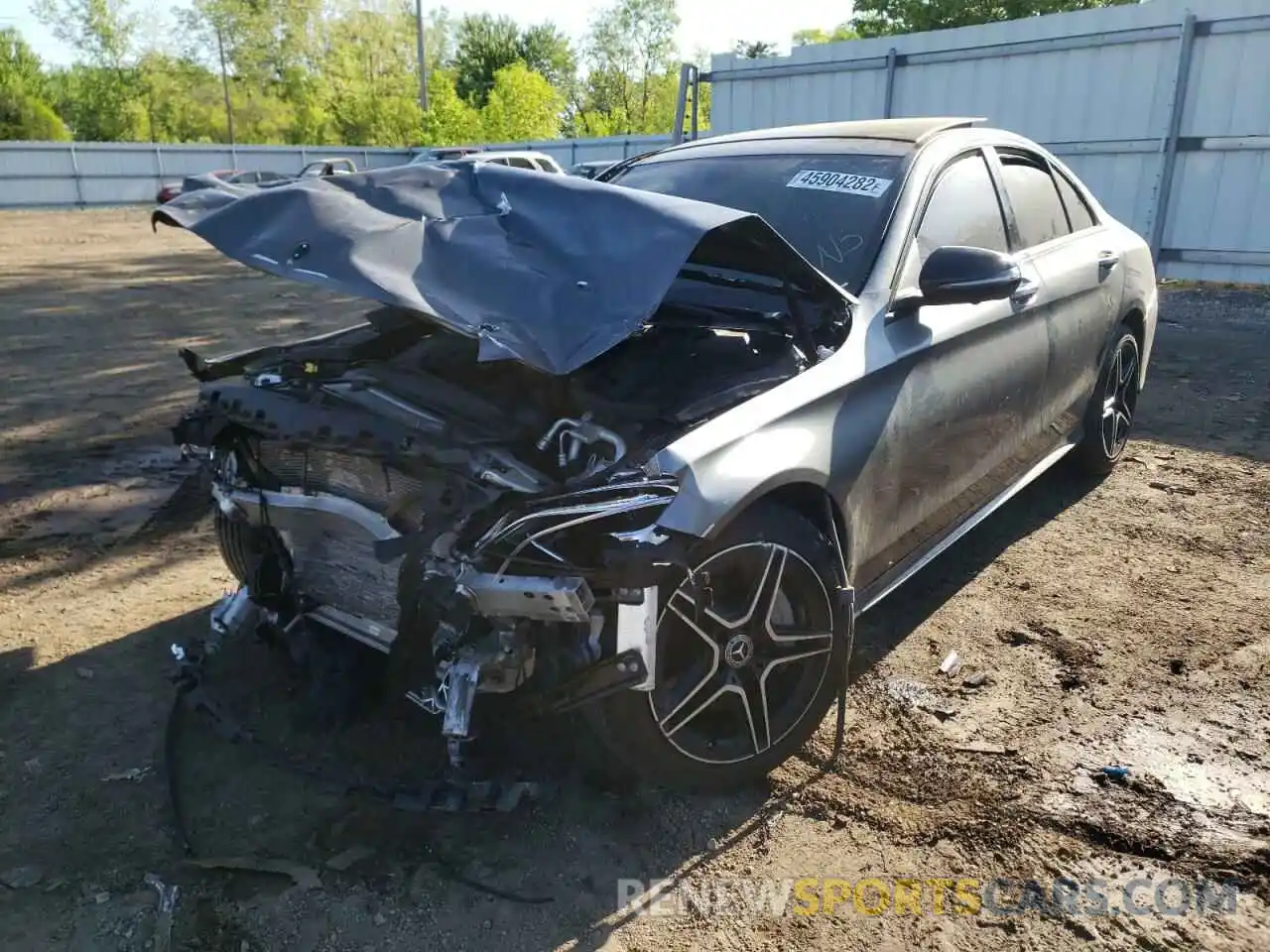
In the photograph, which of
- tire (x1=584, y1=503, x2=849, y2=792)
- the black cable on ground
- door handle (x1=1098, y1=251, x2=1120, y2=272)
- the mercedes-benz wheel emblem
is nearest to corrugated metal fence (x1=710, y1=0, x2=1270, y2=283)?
door handle (x1=1098, y1=251, x2=1120, y2=272)

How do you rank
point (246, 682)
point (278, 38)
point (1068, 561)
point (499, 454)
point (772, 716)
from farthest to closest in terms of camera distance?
point (278, 38) < point (1068, 561) < point (246, 682) < point (772, 716) < point (499, 454)

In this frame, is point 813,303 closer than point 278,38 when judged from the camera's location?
Yes

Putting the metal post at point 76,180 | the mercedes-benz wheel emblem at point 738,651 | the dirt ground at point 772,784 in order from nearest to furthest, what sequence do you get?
the dirt ground at point 772,784 → the mercedes-benz wheel emblem at point 738,651 → the metal post at point 76,180

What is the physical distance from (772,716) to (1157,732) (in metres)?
1.27

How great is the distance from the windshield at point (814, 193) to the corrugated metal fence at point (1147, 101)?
9198mm

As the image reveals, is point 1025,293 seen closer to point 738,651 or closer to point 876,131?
point 876,131

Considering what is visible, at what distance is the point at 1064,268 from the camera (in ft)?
13.5

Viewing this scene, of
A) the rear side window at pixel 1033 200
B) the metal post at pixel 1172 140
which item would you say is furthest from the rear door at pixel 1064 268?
the metal post at pixel 1172 140

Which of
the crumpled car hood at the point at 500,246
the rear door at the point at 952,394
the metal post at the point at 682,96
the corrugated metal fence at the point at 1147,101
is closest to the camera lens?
the crumpled car hood at the point at 500,246

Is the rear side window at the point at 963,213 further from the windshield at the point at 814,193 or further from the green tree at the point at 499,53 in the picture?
the green tree at the point at 499,53

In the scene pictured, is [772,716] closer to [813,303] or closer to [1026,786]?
[1026,786]

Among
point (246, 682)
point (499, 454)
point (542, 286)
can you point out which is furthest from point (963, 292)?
point (246, 682)

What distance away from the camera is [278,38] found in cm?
5675

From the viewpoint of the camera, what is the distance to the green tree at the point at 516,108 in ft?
130
